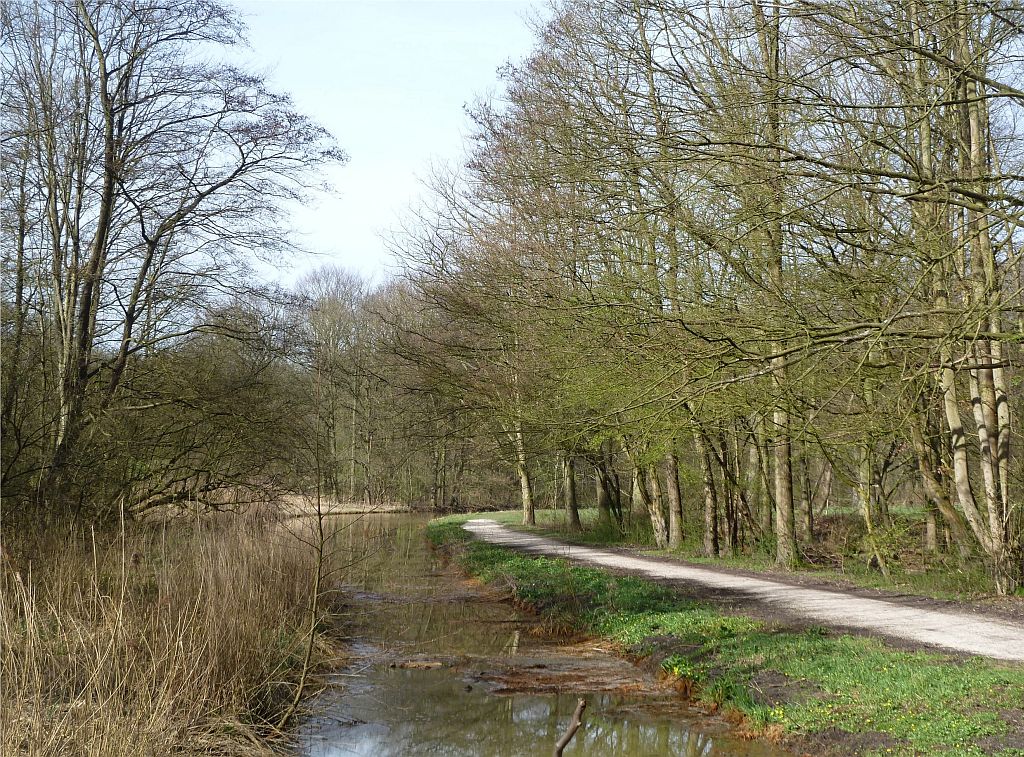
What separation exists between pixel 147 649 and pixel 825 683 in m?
5.21

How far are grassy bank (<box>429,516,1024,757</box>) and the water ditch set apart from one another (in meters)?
0.31

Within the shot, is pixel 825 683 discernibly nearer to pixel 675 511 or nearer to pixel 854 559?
pixel 854 559

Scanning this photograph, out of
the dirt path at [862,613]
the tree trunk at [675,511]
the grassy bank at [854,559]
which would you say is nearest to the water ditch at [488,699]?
the dirt path at [862,613]

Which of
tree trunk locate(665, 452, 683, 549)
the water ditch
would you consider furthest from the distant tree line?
the water ditch

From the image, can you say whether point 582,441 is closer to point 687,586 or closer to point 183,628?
point 687,586

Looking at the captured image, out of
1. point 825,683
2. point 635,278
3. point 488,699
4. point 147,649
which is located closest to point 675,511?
point 635,278

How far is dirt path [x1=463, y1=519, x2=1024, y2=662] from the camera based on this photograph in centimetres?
851

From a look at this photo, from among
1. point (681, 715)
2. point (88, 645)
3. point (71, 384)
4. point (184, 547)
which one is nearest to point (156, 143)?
point (71, 384)

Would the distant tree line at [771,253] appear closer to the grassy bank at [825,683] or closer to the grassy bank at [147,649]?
the grassy bank at [825,683]

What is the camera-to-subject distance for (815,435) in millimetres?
11891

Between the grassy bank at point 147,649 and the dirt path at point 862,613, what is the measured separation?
227 inches

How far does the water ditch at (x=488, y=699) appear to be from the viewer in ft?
24.4

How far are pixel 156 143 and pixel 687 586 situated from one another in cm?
1068

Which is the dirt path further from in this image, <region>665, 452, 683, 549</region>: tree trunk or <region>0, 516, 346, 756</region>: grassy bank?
<region>0, 516, 346, 756</region>: grassy bank
